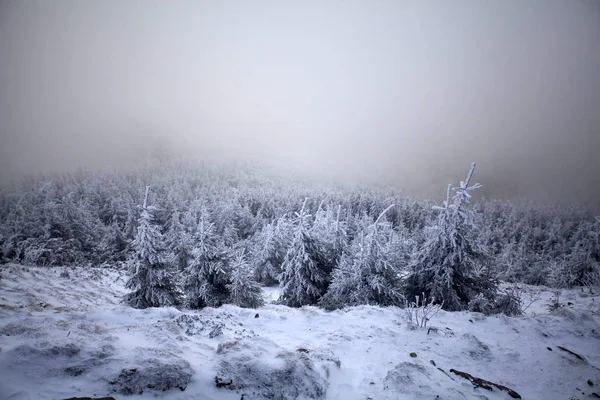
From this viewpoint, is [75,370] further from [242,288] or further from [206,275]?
[206,275]

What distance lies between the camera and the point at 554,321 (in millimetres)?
8547

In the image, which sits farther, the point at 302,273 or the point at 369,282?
the point at 302,273

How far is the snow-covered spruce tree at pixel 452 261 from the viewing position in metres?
11.4

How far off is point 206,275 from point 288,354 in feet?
28.6

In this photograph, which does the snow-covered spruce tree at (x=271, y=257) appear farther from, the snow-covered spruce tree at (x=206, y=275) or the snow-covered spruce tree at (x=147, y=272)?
the snow-covered spruce tree at (x=147, y=272)

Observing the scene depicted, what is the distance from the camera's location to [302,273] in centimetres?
1477

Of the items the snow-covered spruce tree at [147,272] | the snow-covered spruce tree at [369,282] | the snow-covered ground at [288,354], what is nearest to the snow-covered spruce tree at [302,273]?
the snow-covered spruce tree at [369,282]

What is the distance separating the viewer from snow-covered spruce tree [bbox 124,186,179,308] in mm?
11320

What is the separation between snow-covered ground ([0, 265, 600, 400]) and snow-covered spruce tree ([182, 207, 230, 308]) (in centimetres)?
405

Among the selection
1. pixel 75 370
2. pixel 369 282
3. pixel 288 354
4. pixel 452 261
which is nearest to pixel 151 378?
pixel 75 370

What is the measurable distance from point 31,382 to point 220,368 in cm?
284

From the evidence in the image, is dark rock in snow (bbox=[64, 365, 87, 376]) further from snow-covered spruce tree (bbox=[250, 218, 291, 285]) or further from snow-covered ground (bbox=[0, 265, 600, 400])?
snow-covered spruce tree (bbox=[250, 218, 291, 285])

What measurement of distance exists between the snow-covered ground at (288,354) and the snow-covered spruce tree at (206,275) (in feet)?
13.3

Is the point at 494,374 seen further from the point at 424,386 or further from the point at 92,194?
the point at 92,194
